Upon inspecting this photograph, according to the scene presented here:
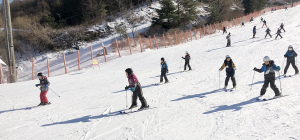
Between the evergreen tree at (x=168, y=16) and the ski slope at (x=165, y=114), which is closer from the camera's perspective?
the ski slope at (x=165, y=114)

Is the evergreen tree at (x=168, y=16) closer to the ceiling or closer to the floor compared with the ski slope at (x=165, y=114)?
closer to the ceiling

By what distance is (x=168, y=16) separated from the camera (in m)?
38.9

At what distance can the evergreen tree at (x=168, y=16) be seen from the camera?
38.8 meters

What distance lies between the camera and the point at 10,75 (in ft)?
53.7

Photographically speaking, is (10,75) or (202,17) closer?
(10,75)

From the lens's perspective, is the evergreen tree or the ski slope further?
the evergreen tree

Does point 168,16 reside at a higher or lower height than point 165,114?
higher

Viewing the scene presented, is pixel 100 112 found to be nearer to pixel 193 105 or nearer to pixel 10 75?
pixel 193 105

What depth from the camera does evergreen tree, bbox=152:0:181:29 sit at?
38.8 m

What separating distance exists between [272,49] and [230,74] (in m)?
10.9

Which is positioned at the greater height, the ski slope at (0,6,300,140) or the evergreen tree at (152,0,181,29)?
the evergreen tree at (152,0,181,29)

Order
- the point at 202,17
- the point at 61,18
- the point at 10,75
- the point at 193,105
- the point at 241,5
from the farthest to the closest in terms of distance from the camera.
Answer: the point at 241,5
the point at 202,17
the point at 61,18
the point at 10,75
the point at 193,105

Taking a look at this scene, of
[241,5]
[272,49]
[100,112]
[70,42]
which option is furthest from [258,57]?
[241,5]

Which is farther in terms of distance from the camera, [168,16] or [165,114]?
[168,16]
